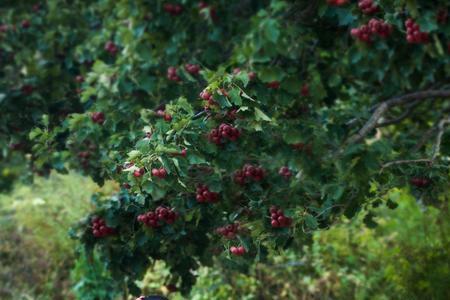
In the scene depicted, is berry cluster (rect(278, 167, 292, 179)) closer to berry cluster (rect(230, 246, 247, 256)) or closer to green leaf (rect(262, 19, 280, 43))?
berry cluster (rect(230, 246, 247, 256))

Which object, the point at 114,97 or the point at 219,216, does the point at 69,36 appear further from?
the point at 219,216

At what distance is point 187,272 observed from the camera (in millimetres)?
4234

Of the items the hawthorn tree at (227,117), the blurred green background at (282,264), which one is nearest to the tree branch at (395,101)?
the hawthorn tree at (227,117)

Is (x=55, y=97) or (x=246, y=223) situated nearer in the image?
(x=246, y=223)

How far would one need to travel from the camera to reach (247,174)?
145 inches

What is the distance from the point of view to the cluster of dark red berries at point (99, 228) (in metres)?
3.80

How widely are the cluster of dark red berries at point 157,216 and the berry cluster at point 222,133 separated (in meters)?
0.54

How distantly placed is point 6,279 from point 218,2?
10.1ft

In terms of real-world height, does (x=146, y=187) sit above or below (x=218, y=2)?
above

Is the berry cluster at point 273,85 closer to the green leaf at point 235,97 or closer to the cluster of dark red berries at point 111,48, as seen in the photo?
the green leaf at point 235,97

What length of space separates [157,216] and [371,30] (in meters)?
1.57

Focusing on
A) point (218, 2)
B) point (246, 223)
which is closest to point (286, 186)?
point (246, 223)

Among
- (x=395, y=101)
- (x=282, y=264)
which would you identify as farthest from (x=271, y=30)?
(x=282, y=264)

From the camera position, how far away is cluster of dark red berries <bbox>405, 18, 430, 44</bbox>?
3.80 m
